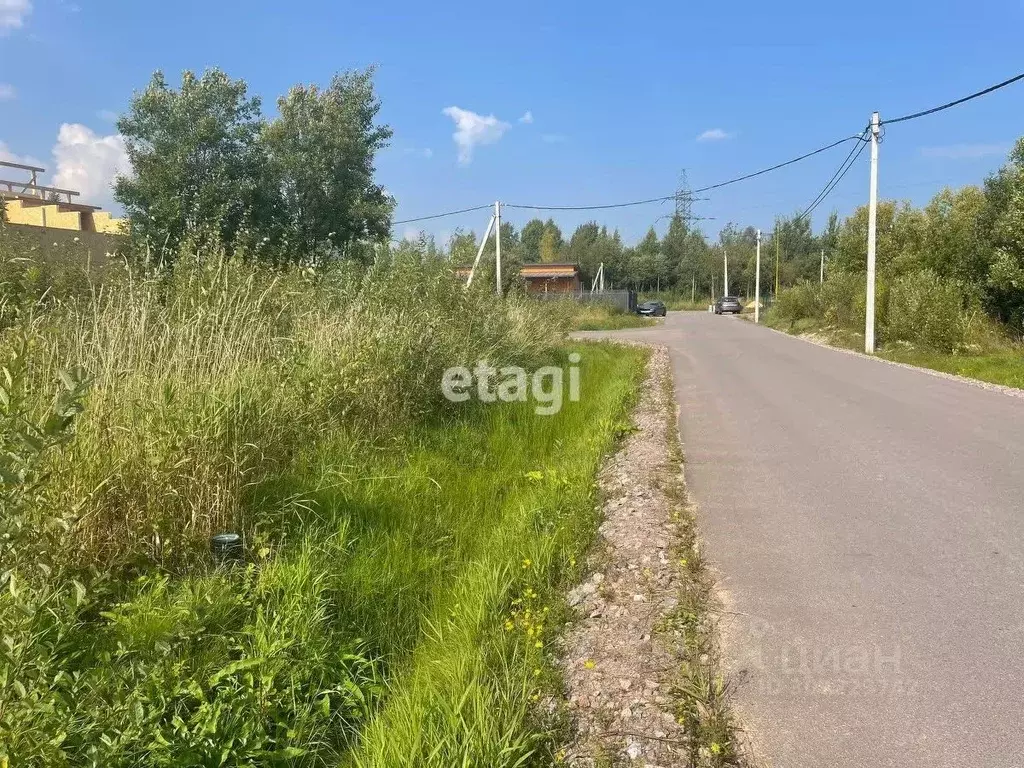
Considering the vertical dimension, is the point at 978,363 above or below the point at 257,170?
below

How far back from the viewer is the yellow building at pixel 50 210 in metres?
18.9

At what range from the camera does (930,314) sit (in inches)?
641

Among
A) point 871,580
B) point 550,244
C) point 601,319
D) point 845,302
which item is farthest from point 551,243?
point 871,580

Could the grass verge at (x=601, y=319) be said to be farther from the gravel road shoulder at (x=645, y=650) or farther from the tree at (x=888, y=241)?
the gravel road shoulder at (x=645, y=650)

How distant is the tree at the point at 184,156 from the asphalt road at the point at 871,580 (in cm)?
1165

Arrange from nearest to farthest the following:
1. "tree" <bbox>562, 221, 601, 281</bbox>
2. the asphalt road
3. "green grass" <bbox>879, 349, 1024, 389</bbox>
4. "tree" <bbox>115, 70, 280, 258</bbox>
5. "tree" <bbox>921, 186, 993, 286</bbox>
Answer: the asphalt road, "green grass" <bbox>879, 349, 1024, 389</bbox>, "tree" <bbox>115, 70, 280, 258</bbox>, "tree" <bbox>921, 186, 993, 286</bbox>, "tree" <bbox>562, 221, 601, 281</bbox>

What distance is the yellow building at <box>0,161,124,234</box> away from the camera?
18922 millimetres

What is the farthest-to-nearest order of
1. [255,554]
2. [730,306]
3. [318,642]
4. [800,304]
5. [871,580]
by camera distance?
[730,306] < [800,304] < [255,554] < [871,580] < [318,642]

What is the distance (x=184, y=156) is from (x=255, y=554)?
13095 millimetres

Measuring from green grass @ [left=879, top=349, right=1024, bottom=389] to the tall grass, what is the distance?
31.9ft

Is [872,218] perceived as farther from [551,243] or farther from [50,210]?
[551,243]

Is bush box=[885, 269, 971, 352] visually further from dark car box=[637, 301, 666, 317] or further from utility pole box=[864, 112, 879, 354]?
dark car box=[637, 301, 666, 317]

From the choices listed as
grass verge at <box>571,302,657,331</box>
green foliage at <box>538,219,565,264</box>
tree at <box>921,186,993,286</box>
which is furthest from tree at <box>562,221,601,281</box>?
tree at <box>921,186,993,286</box>

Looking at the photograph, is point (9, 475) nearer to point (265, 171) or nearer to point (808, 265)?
point (265, 171)
